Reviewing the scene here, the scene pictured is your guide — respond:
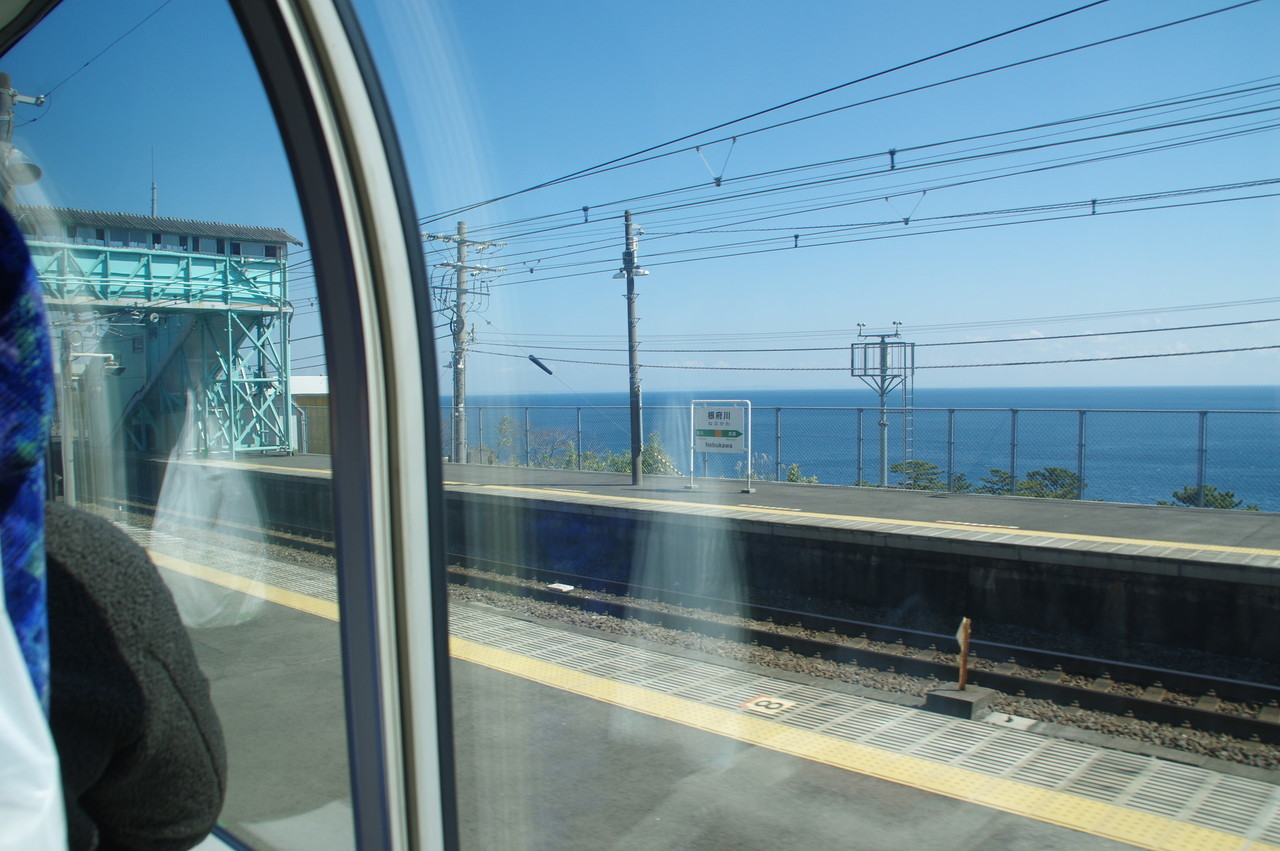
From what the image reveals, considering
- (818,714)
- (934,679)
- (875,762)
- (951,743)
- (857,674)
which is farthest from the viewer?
(857,674)

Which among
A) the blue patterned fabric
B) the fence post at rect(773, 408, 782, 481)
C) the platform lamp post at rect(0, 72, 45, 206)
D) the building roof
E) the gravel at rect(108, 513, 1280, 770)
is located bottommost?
the gravel at rect(108, 513, 1280, 770)

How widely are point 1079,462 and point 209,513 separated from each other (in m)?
12.5

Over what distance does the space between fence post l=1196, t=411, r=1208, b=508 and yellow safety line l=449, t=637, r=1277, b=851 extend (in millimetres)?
9030

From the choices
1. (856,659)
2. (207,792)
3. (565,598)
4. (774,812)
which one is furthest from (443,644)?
→ (565,598)

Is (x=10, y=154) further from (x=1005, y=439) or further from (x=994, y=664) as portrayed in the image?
(x=1005, y=439)

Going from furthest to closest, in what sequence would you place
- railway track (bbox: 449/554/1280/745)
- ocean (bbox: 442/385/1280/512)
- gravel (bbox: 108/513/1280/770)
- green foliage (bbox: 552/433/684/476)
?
green foliage (bbox: 552/433/684/476), ocean (bbox: 442/385/1280/512), railway track (bbox: 449/554/1280/745), gravel (bbox: 108/513/1280/770)

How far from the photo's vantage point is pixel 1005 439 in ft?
42.3

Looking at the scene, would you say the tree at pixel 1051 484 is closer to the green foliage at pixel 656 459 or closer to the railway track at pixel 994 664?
the green foliage at pixel 656 459

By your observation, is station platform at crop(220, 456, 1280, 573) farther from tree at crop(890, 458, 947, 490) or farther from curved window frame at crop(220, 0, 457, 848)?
curved window frame at crop(220, 0, 457, 848)

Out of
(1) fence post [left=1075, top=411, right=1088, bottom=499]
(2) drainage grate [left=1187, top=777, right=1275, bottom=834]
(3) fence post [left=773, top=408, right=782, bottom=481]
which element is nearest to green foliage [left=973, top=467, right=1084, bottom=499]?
(1) fence post [left=1075, top=411, right=1088, bottom=499]

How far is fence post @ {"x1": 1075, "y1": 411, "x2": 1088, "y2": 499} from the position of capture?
1214 centimetres

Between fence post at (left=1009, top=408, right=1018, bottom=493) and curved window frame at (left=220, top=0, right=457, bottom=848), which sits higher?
curved window frame at (left=220, top=0, right=457, bottom=848)

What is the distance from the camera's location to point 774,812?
3.35m

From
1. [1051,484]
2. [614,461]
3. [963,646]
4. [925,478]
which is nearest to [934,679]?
[963,646]
